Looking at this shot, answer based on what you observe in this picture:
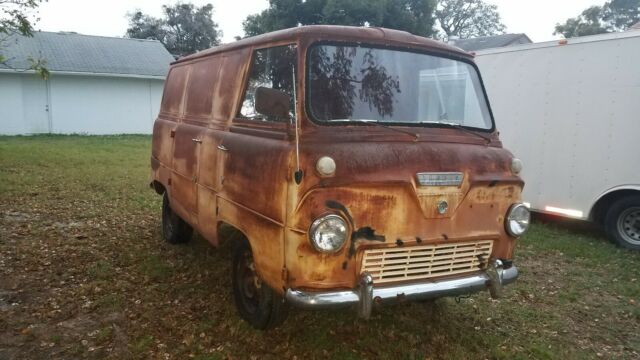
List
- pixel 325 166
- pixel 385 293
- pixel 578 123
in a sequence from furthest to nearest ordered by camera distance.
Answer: pixel 578 123
pixel 385 293
pixel 325 166

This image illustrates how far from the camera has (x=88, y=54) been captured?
78.1ft

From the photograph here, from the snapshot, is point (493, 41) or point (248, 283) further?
point (493, 41)

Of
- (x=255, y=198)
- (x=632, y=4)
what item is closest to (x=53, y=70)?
(x=255, y=198)

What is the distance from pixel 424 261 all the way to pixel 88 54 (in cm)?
2455

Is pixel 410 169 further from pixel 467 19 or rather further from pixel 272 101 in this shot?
pixel 467 19

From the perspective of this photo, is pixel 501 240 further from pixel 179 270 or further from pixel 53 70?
pixel 53 70

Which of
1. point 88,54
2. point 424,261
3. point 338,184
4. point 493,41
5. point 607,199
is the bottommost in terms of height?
point 607,199

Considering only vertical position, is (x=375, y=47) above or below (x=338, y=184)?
above

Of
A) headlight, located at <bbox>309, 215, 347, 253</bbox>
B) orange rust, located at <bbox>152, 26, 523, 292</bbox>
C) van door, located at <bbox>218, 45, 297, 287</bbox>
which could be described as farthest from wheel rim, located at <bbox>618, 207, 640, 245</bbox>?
van door, located at <bbox>218, 45, 297, 287</bbox>

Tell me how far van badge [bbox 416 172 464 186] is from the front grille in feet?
1.46

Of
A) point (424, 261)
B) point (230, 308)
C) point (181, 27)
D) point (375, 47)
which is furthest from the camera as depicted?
point (181, 27)

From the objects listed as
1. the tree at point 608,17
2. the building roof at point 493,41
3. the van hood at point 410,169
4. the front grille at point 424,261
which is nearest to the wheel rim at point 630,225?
the van hood at point 410,169

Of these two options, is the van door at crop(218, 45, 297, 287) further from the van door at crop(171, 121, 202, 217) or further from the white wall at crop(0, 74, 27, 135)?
the white wall at crop(0, 74, 27, 135)

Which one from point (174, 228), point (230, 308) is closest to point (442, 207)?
point (230, 308)
